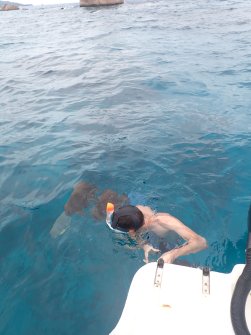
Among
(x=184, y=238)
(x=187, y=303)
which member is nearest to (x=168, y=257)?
(x=184, y=238)

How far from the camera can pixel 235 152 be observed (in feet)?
21.3

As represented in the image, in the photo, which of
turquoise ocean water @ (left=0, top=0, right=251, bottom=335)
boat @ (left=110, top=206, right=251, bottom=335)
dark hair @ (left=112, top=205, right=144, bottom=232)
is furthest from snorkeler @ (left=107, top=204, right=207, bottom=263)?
boat @ (left=110, top=206, right=251, bottom=335)

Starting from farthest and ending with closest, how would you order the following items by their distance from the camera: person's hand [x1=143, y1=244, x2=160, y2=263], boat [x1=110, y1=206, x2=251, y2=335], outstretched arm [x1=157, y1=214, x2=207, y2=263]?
person's hand [x1=143, y1=244, x2=160, y2=263] → outstretched arm [x1=157, y1=214, x2=207, y2=263] → boat [x1=110, y1=206, x2=251, y2=335]

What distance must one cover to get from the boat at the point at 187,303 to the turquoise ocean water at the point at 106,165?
1.70m

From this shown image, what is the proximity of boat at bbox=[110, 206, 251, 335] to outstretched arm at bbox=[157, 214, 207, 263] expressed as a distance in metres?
0.95

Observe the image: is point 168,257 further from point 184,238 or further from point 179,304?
point 179,304

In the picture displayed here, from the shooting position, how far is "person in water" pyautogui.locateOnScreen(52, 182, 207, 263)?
3705 millimetres

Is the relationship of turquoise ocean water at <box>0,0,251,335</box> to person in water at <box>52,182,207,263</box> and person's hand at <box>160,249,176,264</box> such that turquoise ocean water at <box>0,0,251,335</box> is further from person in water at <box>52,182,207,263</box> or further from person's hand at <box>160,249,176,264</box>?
person's hand at <box>160,249,176,264</box>

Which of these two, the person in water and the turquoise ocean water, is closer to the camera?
the person in water

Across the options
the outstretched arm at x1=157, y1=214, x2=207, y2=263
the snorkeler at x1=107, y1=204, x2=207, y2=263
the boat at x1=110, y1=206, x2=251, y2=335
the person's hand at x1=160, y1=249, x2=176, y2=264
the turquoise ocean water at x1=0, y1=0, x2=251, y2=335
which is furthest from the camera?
the turquoise ocean water at x1=0, y1=0, x2=251, y2=335

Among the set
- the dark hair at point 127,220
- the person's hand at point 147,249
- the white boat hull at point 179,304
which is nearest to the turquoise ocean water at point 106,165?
the person's hand at point 147,249

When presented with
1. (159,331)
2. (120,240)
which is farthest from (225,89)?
(159,331)

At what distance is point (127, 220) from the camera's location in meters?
3.69

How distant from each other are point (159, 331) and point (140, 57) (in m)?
14.1
